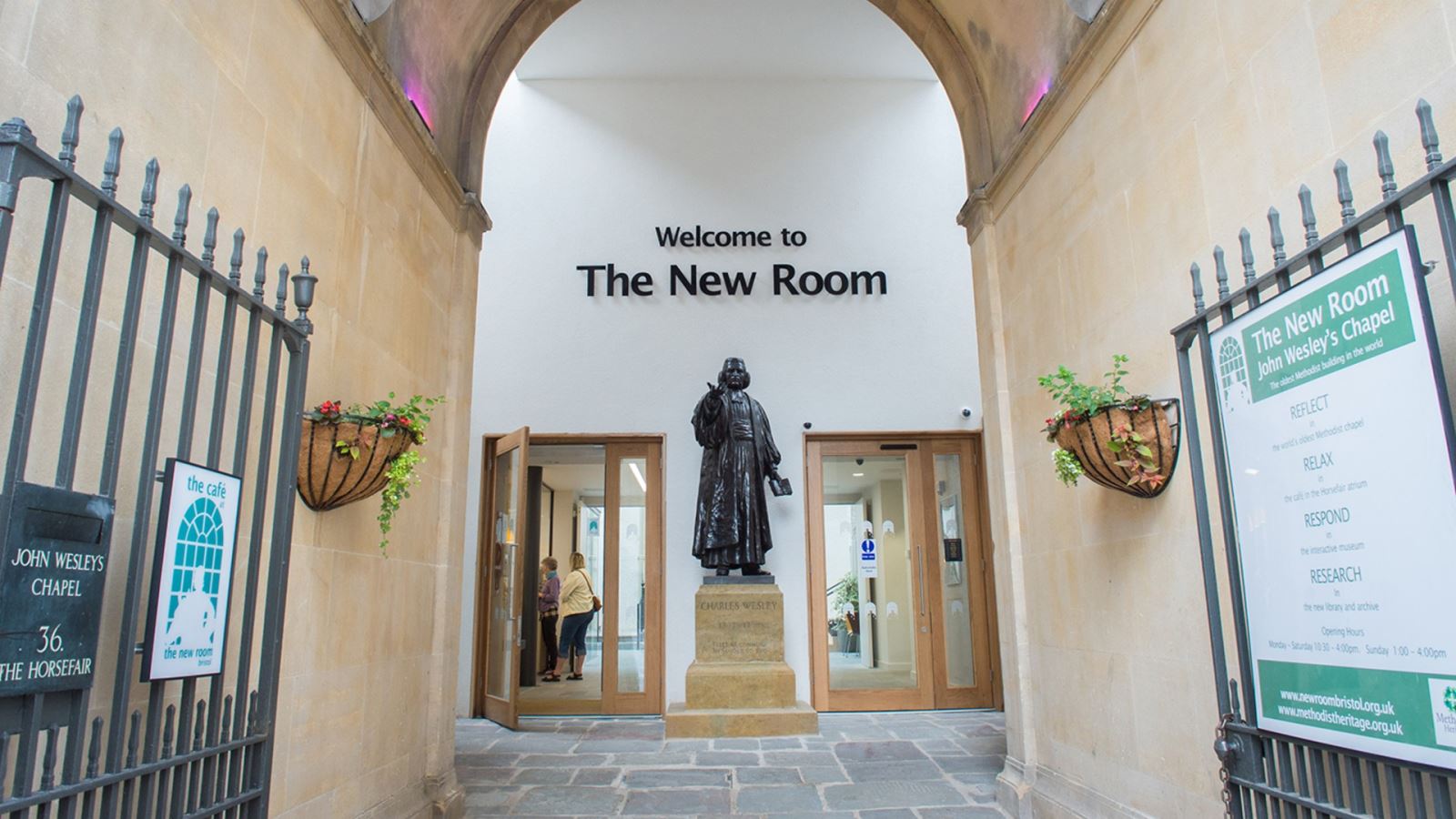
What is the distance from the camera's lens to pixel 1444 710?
56.1 inches

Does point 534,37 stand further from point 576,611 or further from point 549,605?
point 549,605

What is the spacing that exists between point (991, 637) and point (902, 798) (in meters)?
3.10

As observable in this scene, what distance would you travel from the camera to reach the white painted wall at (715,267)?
667cm

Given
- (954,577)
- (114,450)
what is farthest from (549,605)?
(114,450)

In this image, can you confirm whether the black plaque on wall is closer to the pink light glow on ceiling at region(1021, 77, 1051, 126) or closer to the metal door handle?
the pink light glow on ceiling at region(1021, 77, 1051, 126)

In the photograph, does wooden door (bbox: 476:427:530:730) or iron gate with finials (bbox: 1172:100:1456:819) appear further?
wooden door (bbox: 476:427:530:730)

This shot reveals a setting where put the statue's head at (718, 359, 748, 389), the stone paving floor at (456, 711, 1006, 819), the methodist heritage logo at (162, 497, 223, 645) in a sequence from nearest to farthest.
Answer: the methodist heritage logo at (162, 497, 223, 645), the stone paving floor at (456, 711, 1006, 819), the statue's head at (718, 359, 748, 389)

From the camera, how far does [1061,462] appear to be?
278 centimetres

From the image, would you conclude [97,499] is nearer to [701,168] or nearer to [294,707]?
[294,707]

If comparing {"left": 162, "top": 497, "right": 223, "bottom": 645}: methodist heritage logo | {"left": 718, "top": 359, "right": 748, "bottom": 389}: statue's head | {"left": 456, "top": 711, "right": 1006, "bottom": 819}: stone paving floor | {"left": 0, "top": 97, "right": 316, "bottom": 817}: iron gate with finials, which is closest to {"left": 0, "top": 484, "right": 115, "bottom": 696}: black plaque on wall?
{"left": 0, "top": 97, "right": 316, "bottom": 817}: iron gate with finials

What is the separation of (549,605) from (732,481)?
200 cm

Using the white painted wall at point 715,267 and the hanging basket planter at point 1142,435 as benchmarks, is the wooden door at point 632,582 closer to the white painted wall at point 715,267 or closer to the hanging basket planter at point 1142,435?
the white painted wall at point 715,267

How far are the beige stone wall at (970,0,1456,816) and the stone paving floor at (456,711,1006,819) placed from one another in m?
0.61

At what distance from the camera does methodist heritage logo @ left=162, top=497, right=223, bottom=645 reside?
5.66 feet
